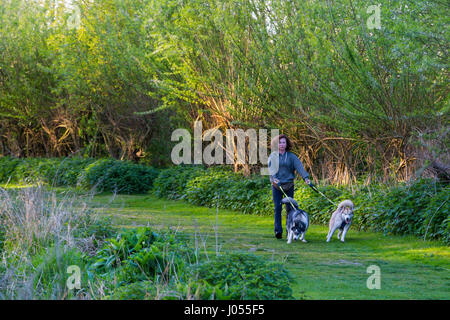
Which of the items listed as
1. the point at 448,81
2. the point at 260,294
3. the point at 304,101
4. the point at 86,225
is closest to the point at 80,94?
the point at 304,101

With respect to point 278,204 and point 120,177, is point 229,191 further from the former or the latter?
point 120,177

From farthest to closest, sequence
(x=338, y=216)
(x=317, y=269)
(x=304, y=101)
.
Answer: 1. (x=304, y=101)
2. (x=338, y=216)
3. (x=317, y=269)

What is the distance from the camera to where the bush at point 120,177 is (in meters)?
21.5

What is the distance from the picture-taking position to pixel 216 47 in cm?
1691

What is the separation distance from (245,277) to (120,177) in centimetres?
1658

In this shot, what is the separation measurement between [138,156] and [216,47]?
9418mm

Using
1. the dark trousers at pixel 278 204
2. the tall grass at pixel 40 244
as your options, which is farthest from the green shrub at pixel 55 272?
the dark trousers at pixel 278 204

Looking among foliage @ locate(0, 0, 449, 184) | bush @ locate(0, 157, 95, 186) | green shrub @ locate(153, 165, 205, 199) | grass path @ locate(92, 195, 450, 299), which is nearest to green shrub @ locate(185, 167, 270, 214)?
green shrub @ locate(153, 165, 205, 199)

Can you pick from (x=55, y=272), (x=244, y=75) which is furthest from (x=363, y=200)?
(x=55, y=272)

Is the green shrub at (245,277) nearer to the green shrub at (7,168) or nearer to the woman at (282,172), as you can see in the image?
the woman at (282,172)

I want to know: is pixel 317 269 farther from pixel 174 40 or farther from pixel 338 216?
pixel 174 40

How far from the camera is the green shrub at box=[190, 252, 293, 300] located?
539 centimetres

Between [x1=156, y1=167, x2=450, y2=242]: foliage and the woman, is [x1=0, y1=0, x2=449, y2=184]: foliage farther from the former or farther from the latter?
the woman

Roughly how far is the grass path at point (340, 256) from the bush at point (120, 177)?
704 cm
